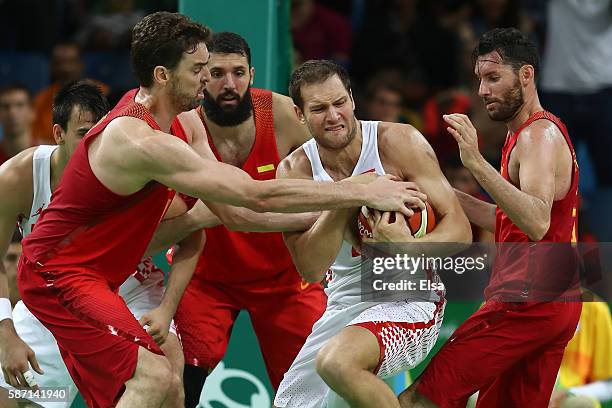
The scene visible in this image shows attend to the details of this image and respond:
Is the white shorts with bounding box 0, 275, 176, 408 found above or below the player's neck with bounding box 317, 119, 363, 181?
below

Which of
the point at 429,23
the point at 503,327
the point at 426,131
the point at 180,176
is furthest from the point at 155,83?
the point at 429,23

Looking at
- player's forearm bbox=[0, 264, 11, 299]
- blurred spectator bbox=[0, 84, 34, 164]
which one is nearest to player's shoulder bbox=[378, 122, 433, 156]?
player's forearm bbox=[0, 264, 11, 299]

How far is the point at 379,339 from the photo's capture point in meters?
5.88

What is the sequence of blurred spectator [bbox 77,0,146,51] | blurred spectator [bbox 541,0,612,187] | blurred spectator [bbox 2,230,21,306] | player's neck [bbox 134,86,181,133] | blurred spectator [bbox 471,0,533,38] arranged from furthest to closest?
blurred spectator [bbox 77,0,146,51], blurred spectator [bbox 471,0,533,38], blurred spectator [bbox 541,0,612,187], blurred spectator [bbox 2,230,21,306], player's neck [bbox 134,86,181,133]

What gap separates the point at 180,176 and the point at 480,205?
1.91m

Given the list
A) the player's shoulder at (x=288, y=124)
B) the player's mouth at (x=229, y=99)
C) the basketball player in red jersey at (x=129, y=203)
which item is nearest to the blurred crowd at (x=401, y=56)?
the player's shoulder at (x=288, y=124)

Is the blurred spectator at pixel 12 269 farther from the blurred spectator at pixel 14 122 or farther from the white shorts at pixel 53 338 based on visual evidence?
the blurred spectator at pixel 14 122

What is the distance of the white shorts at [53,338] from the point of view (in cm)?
677

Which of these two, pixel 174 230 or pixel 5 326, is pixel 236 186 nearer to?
pixel 174 230

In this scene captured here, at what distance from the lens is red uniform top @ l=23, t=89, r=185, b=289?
5.75m

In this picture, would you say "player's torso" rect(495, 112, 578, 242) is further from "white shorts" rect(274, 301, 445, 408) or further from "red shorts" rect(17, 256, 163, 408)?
"red shorts" rect(17, 256, 163, 408)

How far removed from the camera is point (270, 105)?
276 inches

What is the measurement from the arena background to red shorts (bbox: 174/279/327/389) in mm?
3072

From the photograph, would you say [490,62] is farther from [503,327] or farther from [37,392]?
[37,392]
